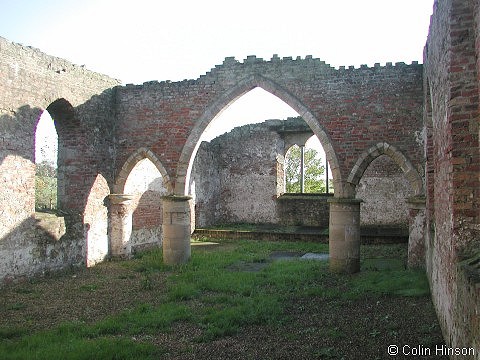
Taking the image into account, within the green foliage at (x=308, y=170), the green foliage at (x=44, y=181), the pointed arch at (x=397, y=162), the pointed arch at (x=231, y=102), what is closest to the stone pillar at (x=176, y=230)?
the pointed arch at (x=231, y=102)

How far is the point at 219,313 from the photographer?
256 inches

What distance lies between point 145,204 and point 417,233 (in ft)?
25.9

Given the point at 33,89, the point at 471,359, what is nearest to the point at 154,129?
the point at 33,89

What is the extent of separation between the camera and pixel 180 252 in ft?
35.8

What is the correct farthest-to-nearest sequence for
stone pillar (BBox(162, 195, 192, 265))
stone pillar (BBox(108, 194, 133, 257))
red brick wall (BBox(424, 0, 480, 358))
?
stone pillar (BBox(108, 194, 133, 257)) < stone pillar (BBox(162, 195, 192, 265)) < red brick wall (BBox(424, 0, 480, 358))

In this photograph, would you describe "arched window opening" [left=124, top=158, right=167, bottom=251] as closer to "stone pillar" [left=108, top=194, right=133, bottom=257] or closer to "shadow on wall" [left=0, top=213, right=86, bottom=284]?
"stone pillar" [left=108, top=194, right=133, bottom=257]

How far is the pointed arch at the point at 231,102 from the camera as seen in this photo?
10.0m

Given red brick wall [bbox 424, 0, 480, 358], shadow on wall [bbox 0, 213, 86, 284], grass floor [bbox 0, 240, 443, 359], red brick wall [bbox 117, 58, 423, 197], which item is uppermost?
red brick wall [bbox 117, 58, 423, 197]

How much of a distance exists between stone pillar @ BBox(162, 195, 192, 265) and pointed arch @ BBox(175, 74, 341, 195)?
333 mm

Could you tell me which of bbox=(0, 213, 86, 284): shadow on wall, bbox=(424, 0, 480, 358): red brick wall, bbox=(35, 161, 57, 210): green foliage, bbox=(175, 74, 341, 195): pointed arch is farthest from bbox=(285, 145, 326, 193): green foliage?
bbox=(424, 0, 480, 358): red brick wall

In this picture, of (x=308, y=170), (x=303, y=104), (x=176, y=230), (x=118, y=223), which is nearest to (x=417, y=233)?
(x=303, y=104)

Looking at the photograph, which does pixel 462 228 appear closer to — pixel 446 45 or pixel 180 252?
pixel 446 45

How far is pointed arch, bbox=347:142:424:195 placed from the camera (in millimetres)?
9484

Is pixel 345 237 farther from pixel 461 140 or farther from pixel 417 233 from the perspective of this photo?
pixel 461 140
